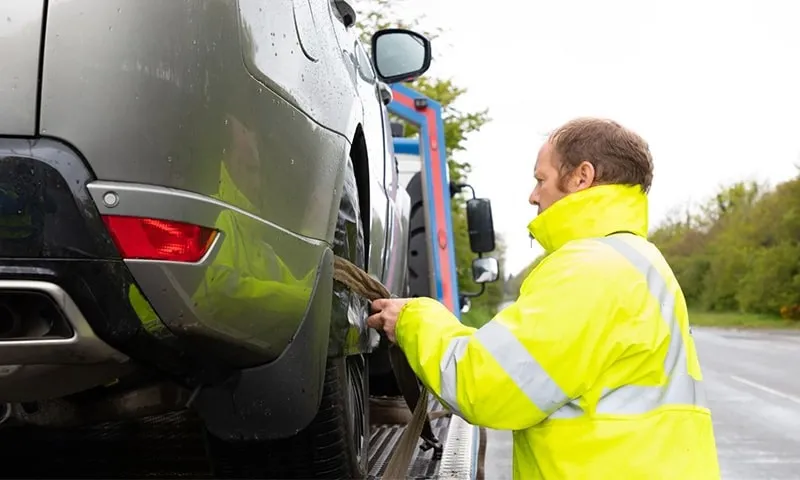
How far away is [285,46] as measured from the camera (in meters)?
1.91

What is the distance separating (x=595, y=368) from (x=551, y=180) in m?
0.49

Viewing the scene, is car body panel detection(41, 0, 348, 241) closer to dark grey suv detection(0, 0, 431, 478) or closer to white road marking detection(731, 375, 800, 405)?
dark grey suv detection(0, 0, 431, 478)

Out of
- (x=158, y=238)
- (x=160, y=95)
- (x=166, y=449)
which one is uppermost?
(x=160, y=95)

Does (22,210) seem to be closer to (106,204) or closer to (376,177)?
(106,204)

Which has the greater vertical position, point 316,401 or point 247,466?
point 316,401

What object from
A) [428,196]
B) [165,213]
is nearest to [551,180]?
[165,213]

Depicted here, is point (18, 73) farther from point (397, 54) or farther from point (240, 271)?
point (397, 54)

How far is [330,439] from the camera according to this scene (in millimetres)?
2297

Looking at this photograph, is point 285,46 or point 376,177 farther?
point 376,177

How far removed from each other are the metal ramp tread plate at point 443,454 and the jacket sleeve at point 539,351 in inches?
41.7

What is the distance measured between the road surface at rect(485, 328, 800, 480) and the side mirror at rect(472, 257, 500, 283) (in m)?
1.33

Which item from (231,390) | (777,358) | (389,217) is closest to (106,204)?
(231,390)

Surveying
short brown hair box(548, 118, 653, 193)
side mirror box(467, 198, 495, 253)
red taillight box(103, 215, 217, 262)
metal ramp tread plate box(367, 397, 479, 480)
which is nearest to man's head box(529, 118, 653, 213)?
short brown hair box(548, 118, 653, 193)

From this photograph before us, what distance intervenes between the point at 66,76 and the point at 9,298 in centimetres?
41
